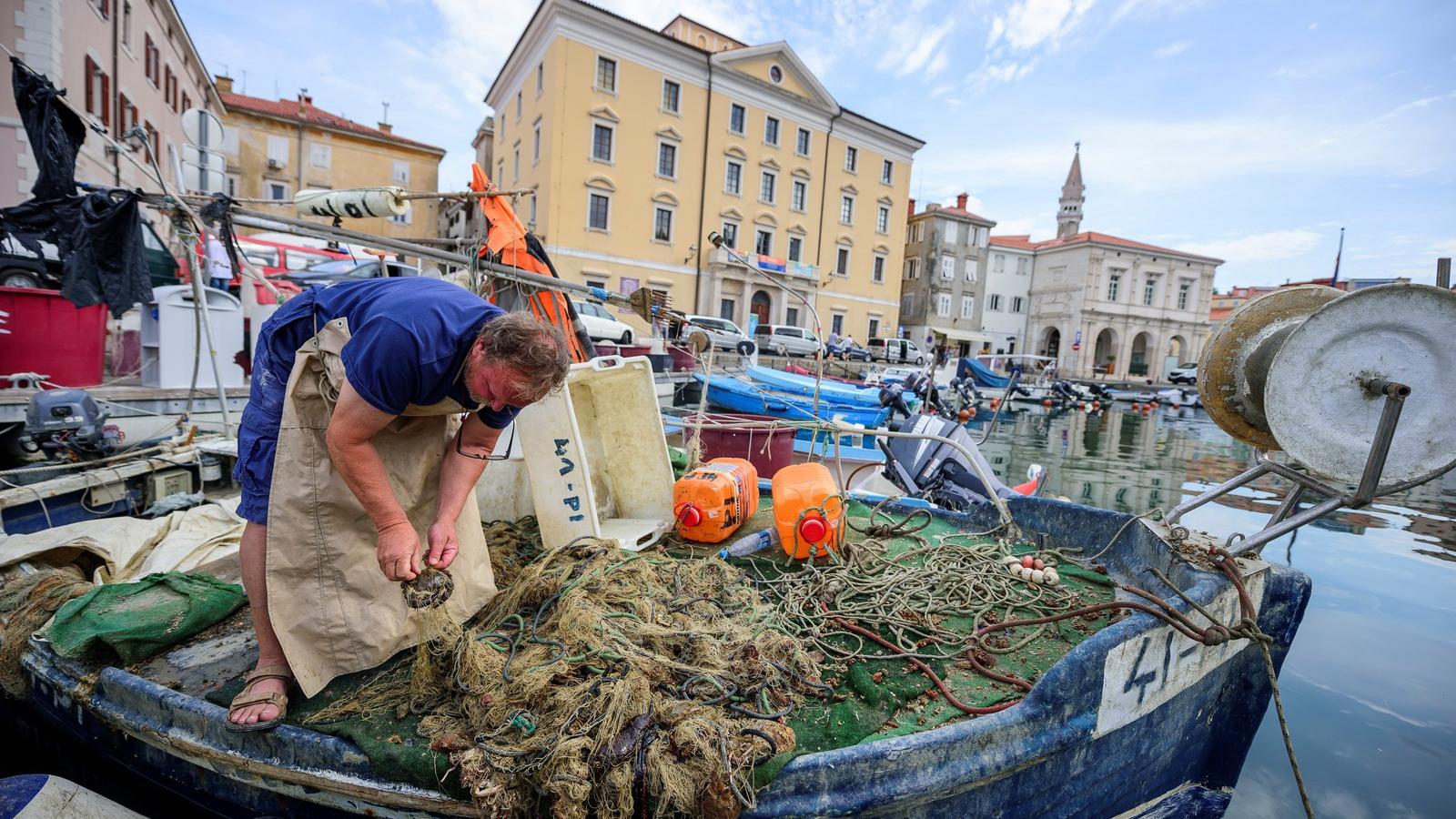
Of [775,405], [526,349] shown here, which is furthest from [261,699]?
[775,405]

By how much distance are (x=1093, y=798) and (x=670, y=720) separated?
2.01m

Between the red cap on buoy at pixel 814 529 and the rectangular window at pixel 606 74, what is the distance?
26.8 metres

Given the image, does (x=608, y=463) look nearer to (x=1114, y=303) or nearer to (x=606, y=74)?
(x=606, y=74)

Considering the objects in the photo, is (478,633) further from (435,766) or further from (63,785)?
(63,785)

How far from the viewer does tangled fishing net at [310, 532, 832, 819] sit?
1.84 meters

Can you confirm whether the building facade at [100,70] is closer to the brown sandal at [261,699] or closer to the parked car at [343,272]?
the parked car at [343,272]

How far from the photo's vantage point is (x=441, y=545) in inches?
→ 93.5

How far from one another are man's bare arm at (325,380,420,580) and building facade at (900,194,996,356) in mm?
44559

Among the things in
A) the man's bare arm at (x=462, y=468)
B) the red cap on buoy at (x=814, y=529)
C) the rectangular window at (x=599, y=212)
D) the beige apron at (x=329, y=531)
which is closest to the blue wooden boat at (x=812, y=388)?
the red cap on buoy at (x=814, y=529)

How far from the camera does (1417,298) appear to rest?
2580mm

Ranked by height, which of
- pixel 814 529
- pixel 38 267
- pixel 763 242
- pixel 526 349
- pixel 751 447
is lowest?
pixel 751 447

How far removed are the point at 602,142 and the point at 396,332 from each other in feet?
89.0

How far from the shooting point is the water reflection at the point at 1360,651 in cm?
412

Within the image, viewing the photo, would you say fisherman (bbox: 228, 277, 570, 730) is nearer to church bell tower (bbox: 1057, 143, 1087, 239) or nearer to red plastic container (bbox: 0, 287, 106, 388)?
red plastic container (bbox: 0, 287, 106, 388)
